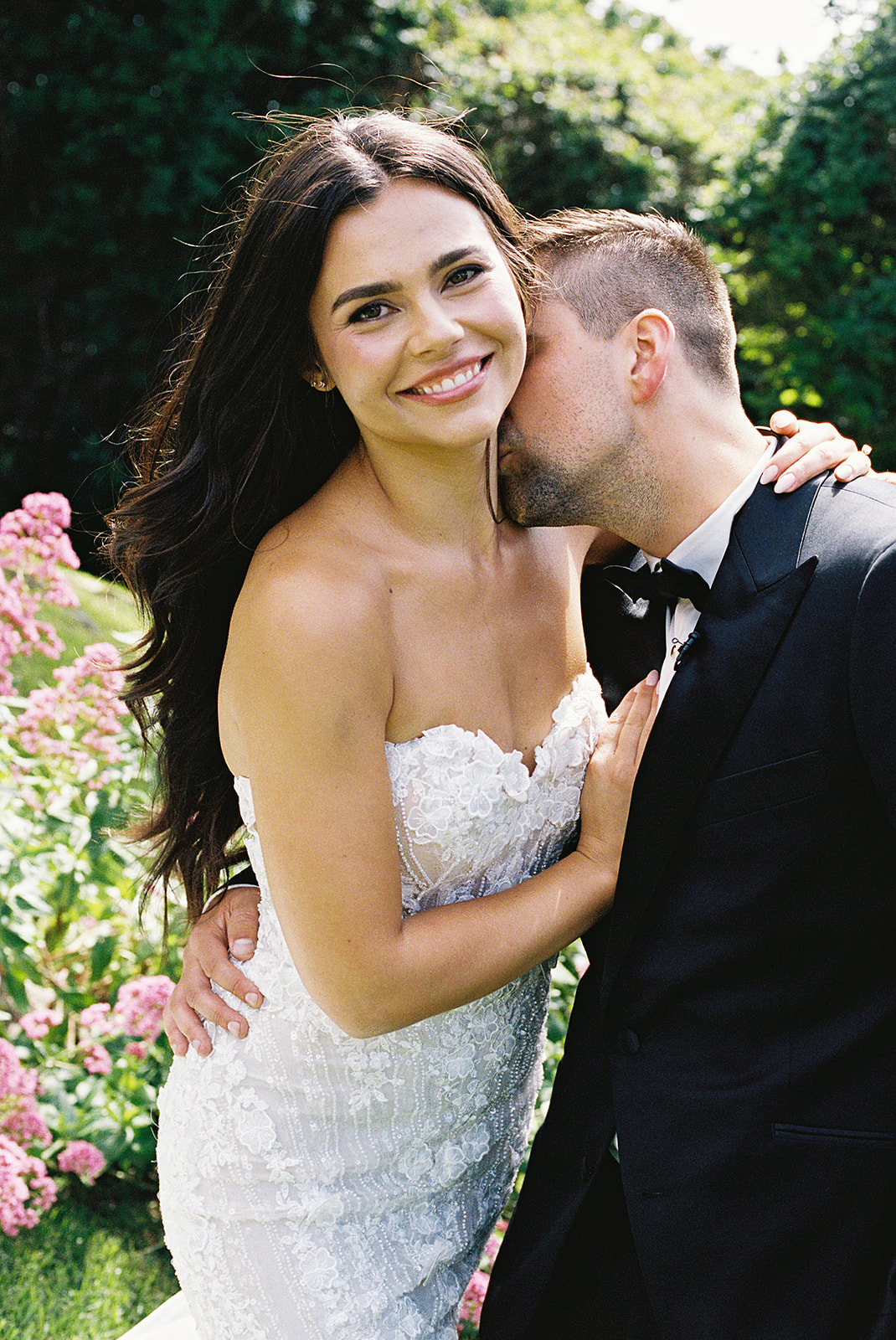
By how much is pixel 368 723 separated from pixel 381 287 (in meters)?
0.75

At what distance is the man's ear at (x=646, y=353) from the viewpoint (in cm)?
234

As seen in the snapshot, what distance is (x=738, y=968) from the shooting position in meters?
2.03

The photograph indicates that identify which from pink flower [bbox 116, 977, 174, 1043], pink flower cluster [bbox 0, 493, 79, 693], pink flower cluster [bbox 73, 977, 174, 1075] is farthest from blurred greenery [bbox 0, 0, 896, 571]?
pink flower [bbox 116, 977, 174, 1043]

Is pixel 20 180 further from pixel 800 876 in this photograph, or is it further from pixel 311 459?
pixel 800 876

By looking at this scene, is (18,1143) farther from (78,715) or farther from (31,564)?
(31,564)

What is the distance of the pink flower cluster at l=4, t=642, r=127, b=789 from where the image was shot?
3.47 meters

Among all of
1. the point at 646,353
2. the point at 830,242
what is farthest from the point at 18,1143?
the point at 830,242

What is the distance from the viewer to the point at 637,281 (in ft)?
7.89

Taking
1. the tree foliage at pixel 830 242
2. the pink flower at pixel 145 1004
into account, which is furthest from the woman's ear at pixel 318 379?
the tree foliage at pixel 830 242

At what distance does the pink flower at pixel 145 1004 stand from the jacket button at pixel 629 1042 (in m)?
Result: 1.47

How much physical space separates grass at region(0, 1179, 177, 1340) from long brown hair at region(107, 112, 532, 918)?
4.58 feet

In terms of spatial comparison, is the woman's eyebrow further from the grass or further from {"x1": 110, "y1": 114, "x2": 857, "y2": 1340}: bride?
the grass

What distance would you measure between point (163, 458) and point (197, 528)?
1.32 ft

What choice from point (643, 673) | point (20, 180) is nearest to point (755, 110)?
point (20, 180)
